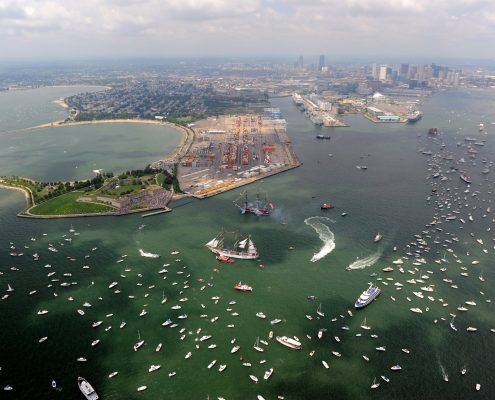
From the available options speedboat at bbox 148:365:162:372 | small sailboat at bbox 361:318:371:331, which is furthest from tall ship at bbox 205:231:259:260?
speedboat at bbox 148:365:162:372

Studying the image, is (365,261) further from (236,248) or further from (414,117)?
(414,117)

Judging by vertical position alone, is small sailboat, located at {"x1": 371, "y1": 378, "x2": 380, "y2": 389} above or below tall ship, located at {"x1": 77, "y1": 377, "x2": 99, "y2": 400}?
below

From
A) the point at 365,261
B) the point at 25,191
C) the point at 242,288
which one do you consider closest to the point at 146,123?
the point at 25,191

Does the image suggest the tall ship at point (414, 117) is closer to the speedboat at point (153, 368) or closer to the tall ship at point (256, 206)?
the tall ship at point (256, 206)

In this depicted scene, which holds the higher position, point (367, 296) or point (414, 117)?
point (414, 117)

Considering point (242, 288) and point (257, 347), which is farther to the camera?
point (242, 288)

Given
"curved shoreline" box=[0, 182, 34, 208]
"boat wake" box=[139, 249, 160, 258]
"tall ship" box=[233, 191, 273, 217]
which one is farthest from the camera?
"curved shoreline" box=[0, 182, 34, 208]

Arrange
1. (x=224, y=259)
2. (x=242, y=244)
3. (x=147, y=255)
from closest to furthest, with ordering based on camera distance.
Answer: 1. (x=224, y=259)
2. (x=147, y=255)
3. (x=242, y=244)

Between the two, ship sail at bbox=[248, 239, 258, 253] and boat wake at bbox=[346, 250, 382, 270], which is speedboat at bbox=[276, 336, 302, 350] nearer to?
boat wake at bbox=[346, 250, 382, 270]
